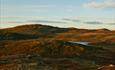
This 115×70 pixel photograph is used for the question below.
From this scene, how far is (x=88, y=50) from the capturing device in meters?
154

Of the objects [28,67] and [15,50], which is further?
[15,50]

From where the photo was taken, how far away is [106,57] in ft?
433

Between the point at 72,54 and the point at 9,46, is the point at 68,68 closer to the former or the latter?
the point at 72,54

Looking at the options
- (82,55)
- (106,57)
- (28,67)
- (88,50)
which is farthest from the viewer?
(88,50)

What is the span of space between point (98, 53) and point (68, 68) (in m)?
57.6

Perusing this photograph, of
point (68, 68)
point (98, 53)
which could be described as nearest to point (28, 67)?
point (68, 68)

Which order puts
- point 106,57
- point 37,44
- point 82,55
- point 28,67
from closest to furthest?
1. point 28,67
2. point 106,57
3. point 82,55
4. point 37,44

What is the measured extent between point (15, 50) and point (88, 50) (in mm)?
35482

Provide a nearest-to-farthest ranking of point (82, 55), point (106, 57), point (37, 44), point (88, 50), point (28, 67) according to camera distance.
Result: point (28, 67), point (106, 57), point (82, 55), point (88, 50), point (37, 44)

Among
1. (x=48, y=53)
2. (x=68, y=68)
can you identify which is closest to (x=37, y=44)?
(x=48, y=53)

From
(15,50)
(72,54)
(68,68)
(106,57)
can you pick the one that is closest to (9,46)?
(15,50)

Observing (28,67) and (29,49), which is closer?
(28,67)

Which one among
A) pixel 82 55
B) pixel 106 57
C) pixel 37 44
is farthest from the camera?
pixel 37 44

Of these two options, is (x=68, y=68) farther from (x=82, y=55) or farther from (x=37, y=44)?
(x=37, y=44)
